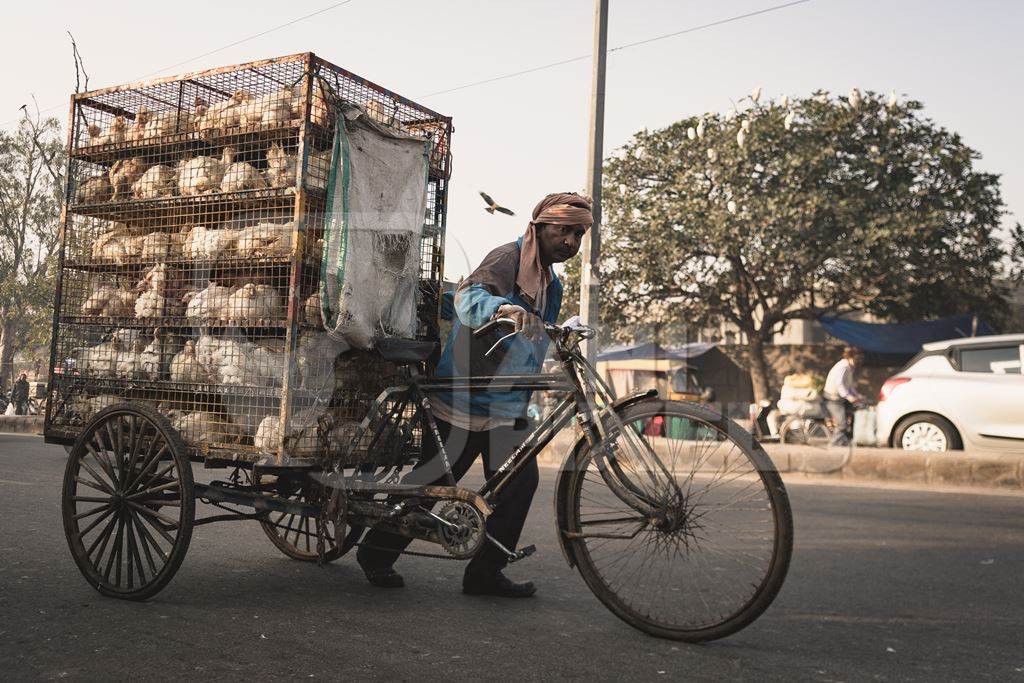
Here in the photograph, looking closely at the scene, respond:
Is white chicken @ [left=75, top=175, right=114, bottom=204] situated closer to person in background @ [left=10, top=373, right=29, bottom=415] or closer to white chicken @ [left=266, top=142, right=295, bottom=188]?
white chicken @ [left=266, top=142, right=295, bottom=188]

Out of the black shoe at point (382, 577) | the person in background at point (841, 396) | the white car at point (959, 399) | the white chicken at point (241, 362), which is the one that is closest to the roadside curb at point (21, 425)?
the person in background at point (841, 396)

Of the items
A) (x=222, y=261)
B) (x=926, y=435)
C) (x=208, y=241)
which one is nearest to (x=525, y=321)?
(x=222, y=261)

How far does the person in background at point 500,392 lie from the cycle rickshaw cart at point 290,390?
0.10 m

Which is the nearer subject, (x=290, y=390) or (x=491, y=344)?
(x=290, y=390)

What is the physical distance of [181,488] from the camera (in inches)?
144

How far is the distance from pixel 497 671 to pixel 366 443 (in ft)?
4.45

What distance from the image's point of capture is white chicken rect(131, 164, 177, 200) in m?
4.22

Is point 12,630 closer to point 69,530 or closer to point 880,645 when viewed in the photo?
point 69,530

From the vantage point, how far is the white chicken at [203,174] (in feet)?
13.3

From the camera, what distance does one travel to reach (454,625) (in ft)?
11.4

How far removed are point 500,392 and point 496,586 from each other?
898 mm

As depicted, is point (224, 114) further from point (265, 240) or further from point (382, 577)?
point (382, 577)

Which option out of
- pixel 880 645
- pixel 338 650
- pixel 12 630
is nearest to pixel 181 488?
pixel 12 630

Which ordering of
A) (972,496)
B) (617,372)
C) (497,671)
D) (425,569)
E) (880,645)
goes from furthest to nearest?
(617,372) < (972,496) < (425,569) < (880,645) < (497,671)
